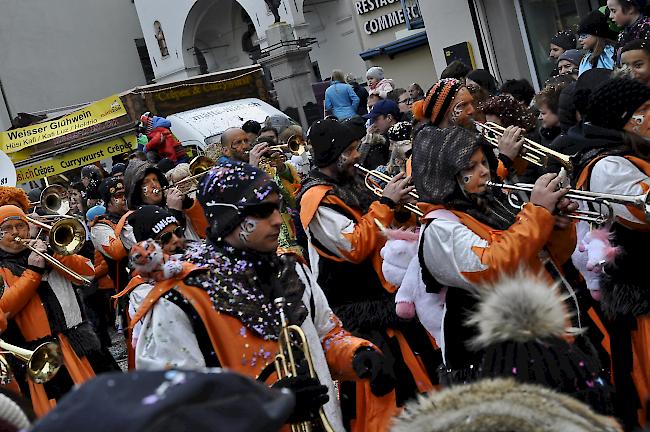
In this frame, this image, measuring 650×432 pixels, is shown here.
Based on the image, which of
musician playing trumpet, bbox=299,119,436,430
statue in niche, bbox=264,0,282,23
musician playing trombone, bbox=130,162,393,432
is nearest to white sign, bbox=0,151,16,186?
musician playing trumpet, bbox=299,119,436,430

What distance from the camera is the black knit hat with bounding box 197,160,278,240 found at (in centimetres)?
371

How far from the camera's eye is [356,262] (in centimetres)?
523

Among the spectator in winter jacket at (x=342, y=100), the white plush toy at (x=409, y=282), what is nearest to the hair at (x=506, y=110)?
the white plush toy at (x=409, y=282)

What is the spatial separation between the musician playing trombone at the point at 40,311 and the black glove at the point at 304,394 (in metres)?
3.36

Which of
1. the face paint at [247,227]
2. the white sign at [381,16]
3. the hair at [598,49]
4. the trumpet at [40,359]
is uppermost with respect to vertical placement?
the white sign at [381,16]

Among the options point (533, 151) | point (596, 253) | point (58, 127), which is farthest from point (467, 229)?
point (58, 127)

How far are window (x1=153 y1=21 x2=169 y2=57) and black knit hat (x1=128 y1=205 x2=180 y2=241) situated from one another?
25567mm

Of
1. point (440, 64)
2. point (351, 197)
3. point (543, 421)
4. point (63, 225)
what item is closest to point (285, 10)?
point (440, 64)

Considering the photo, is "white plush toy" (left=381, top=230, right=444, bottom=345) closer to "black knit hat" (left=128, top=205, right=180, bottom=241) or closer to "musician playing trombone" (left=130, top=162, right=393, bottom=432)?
"musician playing trombone" (left=130, top=162, right=393, bottom=432)

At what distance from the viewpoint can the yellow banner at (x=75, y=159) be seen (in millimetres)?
20125

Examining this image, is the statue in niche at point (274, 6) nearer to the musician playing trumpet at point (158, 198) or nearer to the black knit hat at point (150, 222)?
the musician playing trumpet at point (158, 198)

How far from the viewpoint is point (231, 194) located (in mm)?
3721

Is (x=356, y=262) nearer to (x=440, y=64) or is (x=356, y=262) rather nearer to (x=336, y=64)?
(x=440, y=64)

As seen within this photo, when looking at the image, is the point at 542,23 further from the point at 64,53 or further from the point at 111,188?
the point at 64,53
